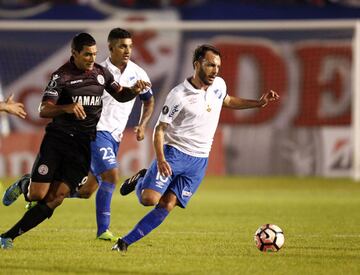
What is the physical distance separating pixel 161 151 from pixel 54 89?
1112mm

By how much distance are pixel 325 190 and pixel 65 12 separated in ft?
39.8

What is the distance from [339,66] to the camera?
25688 millimetres

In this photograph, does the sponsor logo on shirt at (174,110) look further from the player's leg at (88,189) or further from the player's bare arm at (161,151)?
the player's leg at (88,189)

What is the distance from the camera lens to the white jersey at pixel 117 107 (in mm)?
9875

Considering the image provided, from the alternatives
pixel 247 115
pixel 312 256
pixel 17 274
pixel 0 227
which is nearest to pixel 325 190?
pixel 247 115

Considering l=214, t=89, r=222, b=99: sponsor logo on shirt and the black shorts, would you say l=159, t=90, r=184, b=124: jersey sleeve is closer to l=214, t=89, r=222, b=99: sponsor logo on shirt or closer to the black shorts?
l=214, t=89, r=222, b=99: sponsor logo on shirt

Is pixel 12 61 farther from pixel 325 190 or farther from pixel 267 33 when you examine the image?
pixel 325 190

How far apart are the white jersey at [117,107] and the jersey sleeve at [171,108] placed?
1423 millimetres

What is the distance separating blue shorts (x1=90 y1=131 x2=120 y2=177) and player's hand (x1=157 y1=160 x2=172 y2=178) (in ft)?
5.12

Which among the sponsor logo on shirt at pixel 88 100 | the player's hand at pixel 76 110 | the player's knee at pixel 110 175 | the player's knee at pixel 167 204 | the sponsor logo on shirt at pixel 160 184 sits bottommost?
the player's knee at pixel 167 204

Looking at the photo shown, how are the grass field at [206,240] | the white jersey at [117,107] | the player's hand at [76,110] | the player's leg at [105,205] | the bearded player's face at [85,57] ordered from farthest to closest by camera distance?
the white jersey at [117,107], the player's leg at [105,205], the bearded player's face at [85,57], the player's hand at [76,110], the grass field at [206,240]

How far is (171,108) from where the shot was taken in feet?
27.7

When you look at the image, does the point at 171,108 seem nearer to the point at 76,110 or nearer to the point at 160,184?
the point at 160,184

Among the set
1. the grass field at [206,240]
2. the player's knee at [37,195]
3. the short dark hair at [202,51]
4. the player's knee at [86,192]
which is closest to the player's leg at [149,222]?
the grass field at [206,240]
